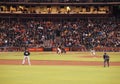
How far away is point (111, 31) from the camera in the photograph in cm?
8006

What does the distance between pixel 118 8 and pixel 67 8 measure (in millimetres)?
11302

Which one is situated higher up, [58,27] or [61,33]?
[58,27]

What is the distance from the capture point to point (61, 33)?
8100 cm

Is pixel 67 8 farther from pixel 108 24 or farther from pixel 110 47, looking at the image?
pixel 110 47

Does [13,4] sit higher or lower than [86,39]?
higher

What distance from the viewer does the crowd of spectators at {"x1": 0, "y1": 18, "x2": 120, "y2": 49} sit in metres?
75.8

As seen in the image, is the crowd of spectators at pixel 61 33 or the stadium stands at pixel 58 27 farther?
the crowd of spectators at pixel 61 33

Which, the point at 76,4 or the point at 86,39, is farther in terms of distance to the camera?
the point at 76,4

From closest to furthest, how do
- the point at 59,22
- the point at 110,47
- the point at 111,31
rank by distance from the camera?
the point at 110,47 < the point at 111,31 < the point at 59,22

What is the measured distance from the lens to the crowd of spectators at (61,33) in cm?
7575

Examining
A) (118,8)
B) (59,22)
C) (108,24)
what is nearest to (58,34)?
(59,22)

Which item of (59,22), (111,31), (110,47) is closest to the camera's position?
(110,47)

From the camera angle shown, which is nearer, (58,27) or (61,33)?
(61,33)

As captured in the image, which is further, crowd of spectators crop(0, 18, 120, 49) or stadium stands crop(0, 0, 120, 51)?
crowd of spectators crop(0, 18, 120, 49)
